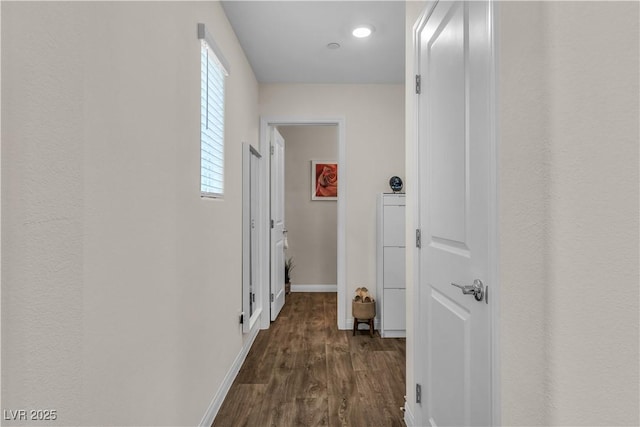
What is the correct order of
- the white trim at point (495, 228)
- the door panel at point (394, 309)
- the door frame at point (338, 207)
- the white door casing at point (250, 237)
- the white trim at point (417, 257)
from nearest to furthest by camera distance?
the white trim at point (495, 228) → the white trim at point (417, 257) → the white door casing at point (250, 237) → the door panel at point (394, 309) → the door frame at point (338, 207)

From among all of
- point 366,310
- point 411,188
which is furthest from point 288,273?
point 411,188

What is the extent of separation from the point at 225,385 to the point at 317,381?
0.61 meters

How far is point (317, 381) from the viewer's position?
2.56 metres

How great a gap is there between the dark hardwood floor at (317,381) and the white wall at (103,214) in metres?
0.44

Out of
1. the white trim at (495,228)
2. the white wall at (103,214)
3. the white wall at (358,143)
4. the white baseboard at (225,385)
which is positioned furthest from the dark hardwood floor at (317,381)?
the white trim at (495,228)

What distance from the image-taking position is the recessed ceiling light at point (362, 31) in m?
2.64

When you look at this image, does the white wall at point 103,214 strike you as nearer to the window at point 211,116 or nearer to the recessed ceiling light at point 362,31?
the window at point 211,116

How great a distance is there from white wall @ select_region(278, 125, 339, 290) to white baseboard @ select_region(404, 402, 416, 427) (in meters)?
3.46

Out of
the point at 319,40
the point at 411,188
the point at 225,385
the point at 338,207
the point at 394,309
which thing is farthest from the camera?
the point at 338,207

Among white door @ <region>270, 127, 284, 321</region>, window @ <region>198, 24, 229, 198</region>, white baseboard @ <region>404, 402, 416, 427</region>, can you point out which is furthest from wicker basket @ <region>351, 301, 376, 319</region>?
window @ <region>198, 24, 229, 198</region>

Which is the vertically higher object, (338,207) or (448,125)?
(448,125)

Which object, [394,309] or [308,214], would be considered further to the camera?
[308,214]

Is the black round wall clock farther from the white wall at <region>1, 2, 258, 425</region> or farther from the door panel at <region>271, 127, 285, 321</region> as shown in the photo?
the white wall at <region>1, 2, 258, 425</region>

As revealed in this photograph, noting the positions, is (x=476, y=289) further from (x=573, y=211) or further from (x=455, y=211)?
(x=573, y=211)
